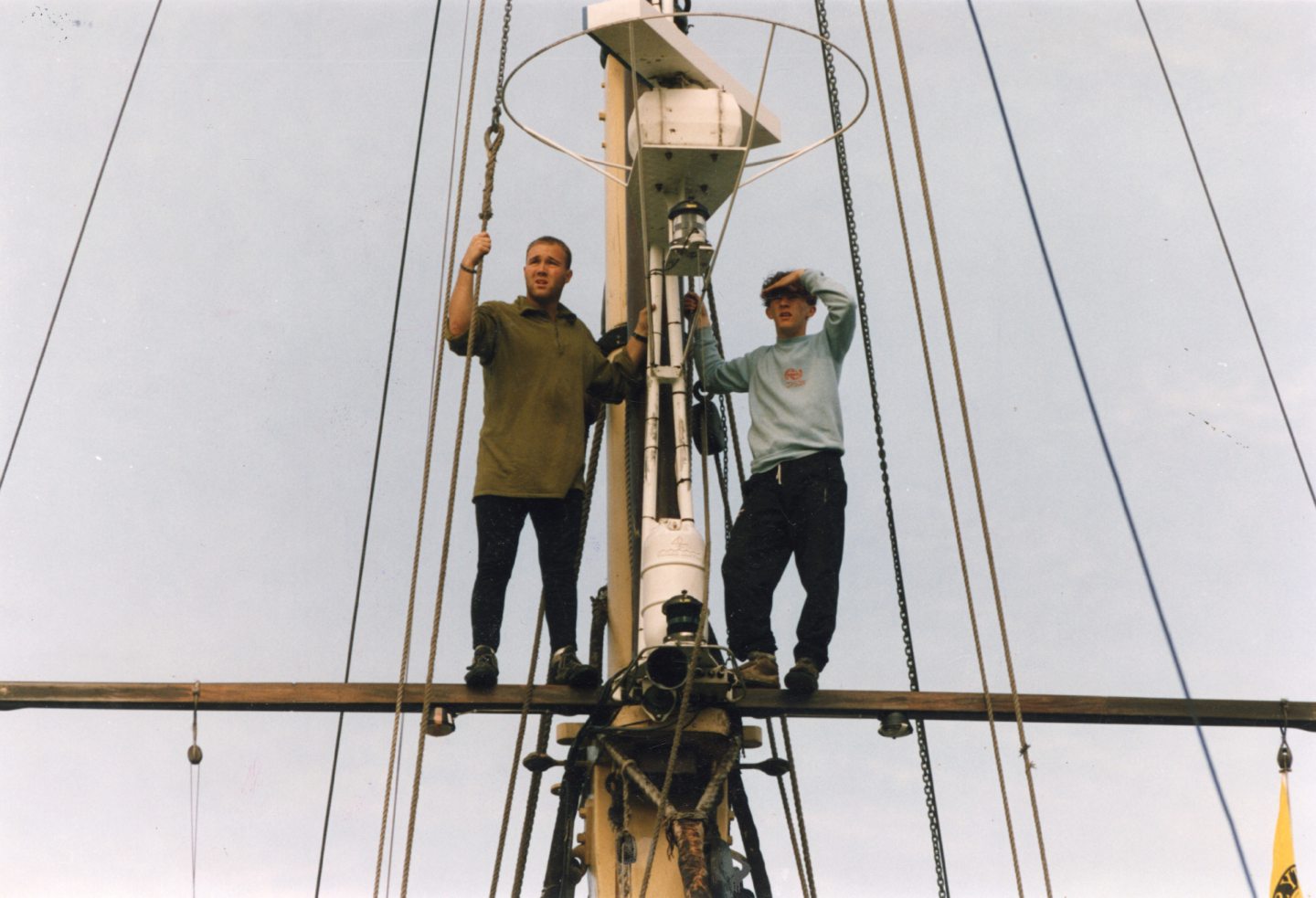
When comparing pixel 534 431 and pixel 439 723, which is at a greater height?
pixel 534 431

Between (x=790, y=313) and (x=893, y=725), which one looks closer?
(x=893, y=725)

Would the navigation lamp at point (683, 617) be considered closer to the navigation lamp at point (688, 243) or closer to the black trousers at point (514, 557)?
the black trousers at point (514, 557)

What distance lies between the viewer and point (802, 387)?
7.50m

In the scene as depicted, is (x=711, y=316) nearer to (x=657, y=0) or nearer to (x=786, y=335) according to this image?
(x=786, y=335)

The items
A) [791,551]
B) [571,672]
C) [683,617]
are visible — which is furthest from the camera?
[791,551]

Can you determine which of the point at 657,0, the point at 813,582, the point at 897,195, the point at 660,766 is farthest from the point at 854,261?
the point at 660,766

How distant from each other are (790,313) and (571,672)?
5.37 feet

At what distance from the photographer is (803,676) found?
278 inches

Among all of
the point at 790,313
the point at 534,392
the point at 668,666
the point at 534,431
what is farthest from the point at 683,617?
the point at 790,313

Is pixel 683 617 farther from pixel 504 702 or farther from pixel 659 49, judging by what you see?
pixel 659 49

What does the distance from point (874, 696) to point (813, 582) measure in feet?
1.63

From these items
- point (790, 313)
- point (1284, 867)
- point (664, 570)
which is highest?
point (790, 313)

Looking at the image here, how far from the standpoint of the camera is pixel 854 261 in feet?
28.2

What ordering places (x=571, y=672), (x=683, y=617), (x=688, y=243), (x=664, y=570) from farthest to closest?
A: (x=688, y=243)
(x=571, y=672)
(x=664, y=570)
(x=683, y=617)
